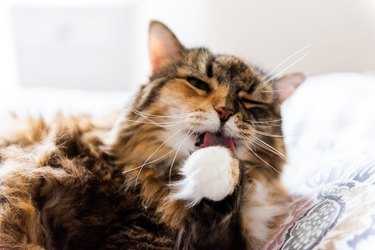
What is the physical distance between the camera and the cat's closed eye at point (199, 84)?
3.80 feet

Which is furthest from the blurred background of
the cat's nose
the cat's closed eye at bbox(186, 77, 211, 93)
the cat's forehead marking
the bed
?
the cat's nose

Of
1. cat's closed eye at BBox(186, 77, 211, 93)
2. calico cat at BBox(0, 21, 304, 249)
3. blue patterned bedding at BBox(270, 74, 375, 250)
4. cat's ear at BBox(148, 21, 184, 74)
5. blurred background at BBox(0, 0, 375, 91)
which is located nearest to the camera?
blue patterned bedding at BBox(270, 74, 375, 250)

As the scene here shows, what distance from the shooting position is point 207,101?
1085mm

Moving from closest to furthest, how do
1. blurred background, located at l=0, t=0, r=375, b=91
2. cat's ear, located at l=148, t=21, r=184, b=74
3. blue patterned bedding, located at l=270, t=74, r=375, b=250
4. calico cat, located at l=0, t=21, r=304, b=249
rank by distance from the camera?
blue patterned bedding, located at l=270, t=74, r=375, b=250 < calico cat, located at l=0, t=21, r=304, b=249 < cat's ear, located at l=148, t=21, r=184, b=74 < blurred background, located at l=0, t=0, r=375, b=91

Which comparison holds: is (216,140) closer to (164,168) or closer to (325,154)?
(164,168)

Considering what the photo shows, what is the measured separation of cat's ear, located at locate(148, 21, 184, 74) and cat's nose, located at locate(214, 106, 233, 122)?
1.04 ft

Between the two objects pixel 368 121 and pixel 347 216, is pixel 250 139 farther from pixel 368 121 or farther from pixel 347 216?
pixel 368 121

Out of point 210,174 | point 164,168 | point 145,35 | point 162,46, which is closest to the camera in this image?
point 210,174

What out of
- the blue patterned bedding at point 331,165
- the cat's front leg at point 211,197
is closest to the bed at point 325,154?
the blue patterned bedding at point 331,165

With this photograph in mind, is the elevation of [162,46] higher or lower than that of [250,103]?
higher

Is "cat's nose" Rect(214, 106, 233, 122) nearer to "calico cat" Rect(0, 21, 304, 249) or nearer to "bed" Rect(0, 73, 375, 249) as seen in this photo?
"calico cat" Rect(0, 21, 304, 249)

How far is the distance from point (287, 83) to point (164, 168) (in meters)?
0.51

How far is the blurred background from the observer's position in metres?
2.28

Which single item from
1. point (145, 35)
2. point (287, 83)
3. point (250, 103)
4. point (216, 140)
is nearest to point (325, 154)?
point (287, 83)
